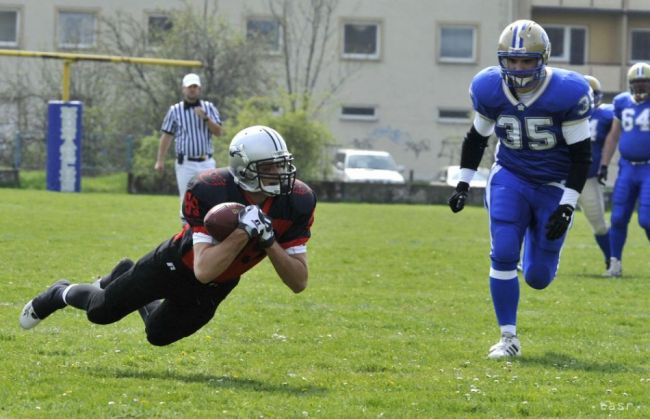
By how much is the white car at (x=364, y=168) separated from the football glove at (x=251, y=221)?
71.3 ft

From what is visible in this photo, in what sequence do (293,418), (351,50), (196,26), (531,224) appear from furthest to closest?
(351,50) < (196,26) < (531,224) < (293,418)

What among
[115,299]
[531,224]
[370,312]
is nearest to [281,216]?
[115,299]

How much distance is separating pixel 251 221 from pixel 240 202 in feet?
1.35

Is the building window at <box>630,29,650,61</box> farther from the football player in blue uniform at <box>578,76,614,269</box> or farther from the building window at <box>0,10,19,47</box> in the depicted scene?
the football player in blue uniform at <box>578,76,614,269</box>

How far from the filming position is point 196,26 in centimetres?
2895

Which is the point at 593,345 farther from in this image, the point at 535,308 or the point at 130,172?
the point at 130,172

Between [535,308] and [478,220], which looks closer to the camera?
[535,308]

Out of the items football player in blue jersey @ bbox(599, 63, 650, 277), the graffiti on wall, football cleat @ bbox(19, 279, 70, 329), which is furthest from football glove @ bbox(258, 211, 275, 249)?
the graffiti on wall

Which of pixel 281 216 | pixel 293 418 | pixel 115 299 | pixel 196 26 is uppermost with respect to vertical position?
pixel 196 26

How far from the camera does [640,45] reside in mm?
35812

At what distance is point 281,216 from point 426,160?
29.5 metres

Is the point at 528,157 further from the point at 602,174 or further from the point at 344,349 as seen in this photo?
the point at 602,174

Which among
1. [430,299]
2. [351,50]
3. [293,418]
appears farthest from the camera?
[351,50]

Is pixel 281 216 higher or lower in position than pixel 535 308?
higher
